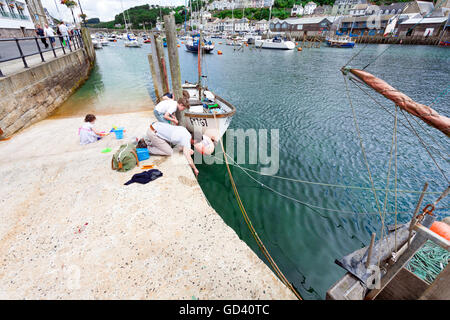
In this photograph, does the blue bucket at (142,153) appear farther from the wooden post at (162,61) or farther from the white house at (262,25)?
the white house at (262,25)

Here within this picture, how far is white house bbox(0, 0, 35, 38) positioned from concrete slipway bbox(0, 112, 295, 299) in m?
34.8

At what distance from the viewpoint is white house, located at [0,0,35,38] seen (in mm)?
25700

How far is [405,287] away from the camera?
12.2ft

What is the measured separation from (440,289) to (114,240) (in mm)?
4761

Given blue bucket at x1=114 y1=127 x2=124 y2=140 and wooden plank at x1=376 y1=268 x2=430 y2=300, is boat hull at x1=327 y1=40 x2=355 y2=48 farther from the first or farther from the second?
wooden plank at x1=376 y1=268 x2=430 y2=300

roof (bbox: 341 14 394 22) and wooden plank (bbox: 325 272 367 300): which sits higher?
roof (bbox: 341 14 394 22)

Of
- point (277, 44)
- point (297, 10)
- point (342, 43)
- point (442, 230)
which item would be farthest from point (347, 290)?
point (297, 10)

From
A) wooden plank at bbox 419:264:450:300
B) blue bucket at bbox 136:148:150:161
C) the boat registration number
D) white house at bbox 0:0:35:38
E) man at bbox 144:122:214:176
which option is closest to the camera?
wooden plank at bbox 419:264:450:300

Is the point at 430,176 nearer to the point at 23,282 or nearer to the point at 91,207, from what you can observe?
the point at 91,207

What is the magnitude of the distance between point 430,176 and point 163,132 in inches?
385

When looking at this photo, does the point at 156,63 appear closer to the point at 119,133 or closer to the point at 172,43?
the point at 172,43

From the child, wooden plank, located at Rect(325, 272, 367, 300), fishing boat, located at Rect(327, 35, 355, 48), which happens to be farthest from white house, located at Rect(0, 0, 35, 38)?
fishing boat, located at Rect(327, 35, 355, 48)

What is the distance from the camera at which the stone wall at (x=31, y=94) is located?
7.26 meters

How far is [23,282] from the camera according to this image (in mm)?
2828
